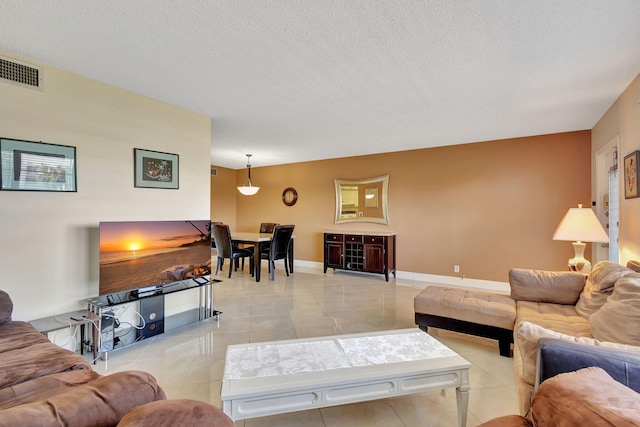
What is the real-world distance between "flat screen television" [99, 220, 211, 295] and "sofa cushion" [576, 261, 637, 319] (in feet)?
11.3

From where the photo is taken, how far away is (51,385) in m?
1.27

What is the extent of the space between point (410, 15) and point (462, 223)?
393 centimetres

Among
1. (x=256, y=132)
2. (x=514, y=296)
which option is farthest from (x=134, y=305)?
(x=514, y=296)

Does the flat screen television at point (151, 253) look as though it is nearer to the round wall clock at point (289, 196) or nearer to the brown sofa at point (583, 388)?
the brown sofa at point (583, 388)

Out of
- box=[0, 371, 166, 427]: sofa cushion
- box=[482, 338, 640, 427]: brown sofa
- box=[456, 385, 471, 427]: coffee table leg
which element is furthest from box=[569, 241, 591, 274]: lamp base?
box=[0, 371, 166, 427]: sofa cushion

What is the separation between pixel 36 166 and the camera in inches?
88.8

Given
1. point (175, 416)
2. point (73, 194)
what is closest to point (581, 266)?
point (175, 416)

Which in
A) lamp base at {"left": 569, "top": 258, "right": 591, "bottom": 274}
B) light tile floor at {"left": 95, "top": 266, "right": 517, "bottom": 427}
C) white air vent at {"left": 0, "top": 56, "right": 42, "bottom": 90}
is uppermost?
white air vent at {"left": 0, "top": 56, "right": 42, "bottom": 90}

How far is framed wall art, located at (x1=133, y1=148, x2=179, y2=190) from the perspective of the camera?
2.88 m

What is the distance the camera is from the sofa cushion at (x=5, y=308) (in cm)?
190

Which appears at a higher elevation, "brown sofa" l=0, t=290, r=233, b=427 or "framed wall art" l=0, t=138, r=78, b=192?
"framed wall art" l=0, t=138, r=78, b=192

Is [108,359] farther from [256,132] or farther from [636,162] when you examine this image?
[636,162]

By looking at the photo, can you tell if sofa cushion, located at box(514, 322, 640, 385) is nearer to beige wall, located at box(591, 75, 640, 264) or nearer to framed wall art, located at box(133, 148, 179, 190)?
beige wall, located at box(591, 75, 640, 264)

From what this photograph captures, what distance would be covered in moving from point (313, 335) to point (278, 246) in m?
2.66
